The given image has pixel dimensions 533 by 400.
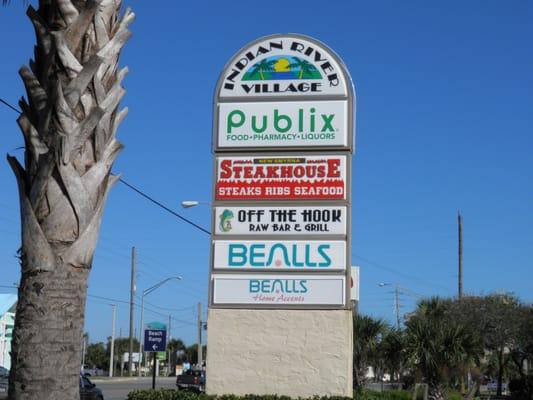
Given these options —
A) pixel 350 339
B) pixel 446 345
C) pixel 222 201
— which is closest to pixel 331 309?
pixel 350 339

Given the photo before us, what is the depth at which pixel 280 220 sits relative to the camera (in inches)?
523

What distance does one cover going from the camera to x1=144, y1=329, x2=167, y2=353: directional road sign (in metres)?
28.7

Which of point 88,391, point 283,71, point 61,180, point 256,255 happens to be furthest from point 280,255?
point 88,391

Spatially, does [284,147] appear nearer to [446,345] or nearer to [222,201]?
[222,201]

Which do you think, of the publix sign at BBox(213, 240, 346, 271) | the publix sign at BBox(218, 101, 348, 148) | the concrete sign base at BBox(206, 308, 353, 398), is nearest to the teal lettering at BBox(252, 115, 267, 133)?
the publix sign at BBox(218, 101, 348, 148)

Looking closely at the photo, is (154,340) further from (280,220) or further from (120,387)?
(120,387)

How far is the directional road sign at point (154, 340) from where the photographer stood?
28672 mm

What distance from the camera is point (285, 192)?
524 inches

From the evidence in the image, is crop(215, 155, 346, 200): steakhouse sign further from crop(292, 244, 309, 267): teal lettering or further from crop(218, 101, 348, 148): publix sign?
crop(292, 244, 309, 267): teal lettering

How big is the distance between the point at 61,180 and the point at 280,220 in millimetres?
7300

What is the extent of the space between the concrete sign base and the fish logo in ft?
4.42

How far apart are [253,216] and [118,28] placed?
270 inches

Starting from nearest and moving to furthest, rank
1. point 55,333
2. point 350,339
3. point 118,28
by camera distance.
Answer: point 55,333, point 118,28, point 350,339

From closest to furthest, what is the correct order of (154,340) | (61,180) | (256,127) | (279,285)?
(61,180), (279,285), (256,127), (154,340)
